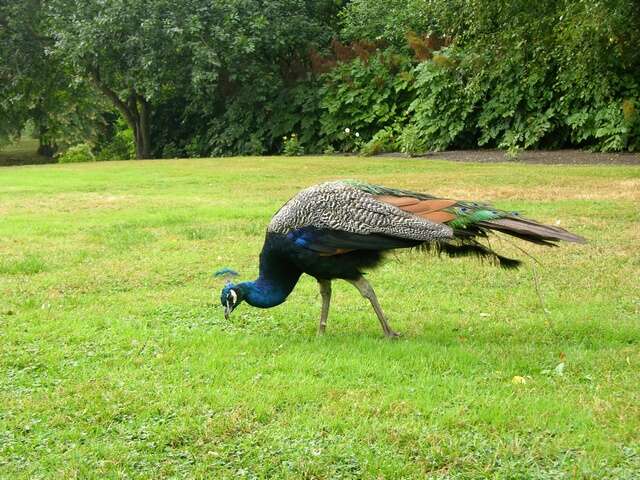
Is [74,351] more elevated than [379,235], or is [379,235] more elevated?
[379,235]

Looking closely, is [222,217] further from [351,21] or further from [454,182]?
[351,21]

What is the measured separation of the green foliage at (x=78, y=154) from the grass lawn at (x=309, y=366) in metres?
23.1

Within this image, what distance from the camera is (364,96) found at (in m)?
24.3

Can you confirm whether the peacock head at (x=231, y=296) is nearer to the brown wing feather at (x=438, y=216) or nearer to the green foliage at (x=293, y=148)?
the brown wing feather at (x=438, y=216)

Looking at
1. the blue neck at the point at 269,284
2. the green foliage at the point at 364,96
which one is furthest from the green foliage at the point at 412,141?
the blue neck at the point at 269,284

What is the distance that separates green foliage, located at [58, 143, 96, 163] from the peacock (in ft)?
91.1

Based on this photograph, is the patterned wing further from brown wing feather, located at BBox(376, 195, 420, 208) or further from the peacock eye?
the peacock eye

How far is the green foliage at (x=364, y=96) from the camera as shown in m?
23.6

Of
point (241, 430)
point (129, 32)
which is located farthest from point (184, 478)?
point (129, 32)

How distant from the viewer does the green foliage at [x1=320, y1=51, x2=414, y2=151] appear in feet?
77.4

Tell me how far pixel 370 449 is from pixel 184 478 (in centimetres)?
90

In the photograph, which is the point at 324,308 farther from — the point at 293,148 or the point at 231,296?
the point at 293,148

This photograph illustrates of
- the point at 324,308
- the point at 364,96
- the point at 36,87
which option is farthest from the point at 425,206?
the point at 36,87

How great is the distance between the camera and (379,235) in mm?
5477
